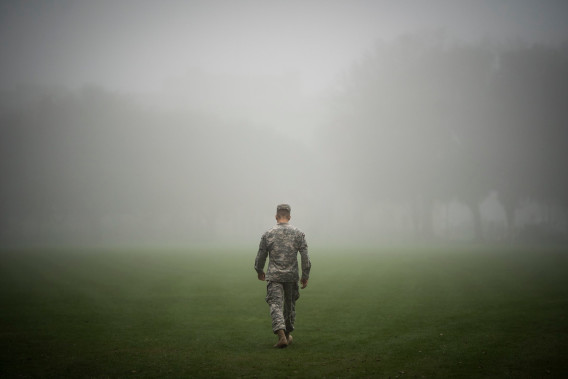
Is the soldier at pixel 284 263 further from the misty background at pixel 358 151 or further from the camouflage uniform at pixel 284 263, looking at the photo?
the misty background at pixel 358 151

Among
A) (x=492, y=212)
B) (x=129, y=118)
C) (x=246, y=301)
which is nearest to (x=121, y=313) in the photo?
(x=246, y=301)

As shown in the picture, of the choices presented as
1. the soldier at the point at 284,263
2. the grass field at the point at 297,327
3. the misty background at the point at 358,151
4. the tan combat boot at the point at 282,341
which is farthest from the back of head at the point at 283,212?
the misty background at the point at 358,151

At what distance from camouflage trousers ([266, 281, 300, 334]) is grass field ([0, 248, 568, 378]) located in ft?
1.86

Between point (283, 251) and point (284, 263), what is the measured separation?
264 millimetres

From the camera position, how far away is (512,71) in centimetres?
5941

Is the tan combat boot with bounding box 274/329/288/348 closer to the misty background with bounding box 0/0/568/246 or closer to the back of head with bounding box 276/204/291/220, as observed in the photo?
the back of head with bounding box 276/204/291/220

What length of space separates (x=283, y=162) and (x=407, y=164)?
3915 cm

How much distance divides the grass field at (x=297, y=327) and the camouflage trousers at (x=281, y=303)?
22.4 inches

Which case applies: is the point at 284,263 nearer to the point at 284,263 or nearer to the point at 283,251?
the point at 284,263

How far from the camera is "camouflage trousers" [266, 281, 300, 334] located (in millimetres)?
9431

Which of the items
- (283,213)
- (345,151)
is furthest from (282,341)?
(345,151)

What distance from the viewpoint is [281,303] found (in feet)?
31.6

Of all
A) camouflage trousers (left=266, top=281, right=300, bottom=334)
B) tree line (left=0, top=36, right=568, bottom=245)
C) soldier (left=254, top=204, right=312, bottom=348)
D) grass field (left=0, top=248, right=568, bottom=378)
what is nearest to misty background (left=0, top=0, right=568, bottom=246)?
tree line (left=0, top=36, right=568, bottom=245)

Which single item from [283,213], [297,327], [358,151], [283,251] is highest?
[358,151]
